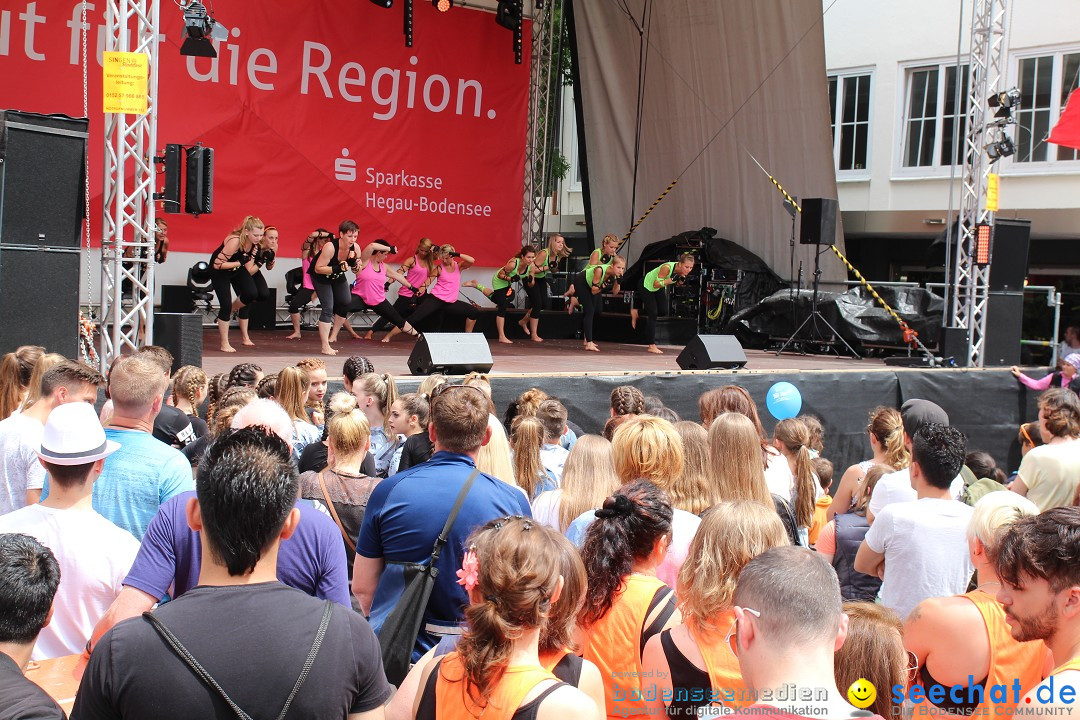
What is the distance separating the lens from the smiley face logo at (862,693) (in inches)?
81.4

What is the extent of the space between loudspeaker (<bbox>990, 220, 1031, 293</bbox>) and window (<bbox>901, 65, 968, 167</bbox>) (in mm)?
5353

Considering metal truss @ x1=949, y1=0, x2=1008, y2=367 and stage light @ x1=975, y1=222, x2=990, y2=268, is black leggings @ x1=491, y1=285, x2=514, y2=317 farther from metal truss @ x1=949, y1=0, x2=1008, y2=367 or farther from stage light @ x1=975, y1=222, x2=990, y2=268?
stage light @ x1=975, y1=222, x2=990, y2=268

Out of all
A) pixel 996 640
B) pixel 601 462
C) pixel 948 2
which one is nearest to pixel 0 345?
pixel 601 462

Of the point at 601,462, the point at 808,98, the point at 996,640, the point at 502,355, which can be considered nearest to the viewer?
the point at 996,640

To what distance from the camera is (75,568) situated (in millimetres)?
2490

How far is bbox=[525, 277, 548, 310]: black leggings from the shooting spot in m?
13.7

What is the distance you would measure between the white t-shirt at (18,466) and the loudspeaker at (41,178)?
3.57 m

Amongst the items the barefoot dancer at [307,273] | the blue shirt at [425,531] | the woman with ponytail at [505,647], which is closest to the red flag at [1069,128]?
the barefoot dancer at [307,273]

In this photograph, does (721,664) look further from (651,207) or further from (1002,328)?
(651,207)

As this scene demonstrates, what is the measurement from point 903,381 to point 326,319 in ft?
20.1

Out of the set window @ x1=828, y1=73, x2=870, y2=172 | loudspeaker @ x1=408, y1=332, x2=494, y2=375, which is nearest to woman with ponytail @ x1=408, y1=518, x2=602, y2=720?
loudspeaker @ x1=408, y1=332, x2=494, y2=375

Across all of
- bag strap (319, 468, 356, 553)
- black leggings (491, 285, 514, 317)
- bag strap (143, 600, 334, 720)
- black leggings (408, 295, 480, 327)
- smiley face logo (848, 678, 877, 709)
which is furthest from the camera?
black leggings (491, 285, 514, 317)

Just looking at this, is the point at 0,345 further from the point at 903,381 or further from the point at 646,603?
the point at 903,381

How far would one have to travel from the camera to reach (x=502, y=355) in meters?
11.2
